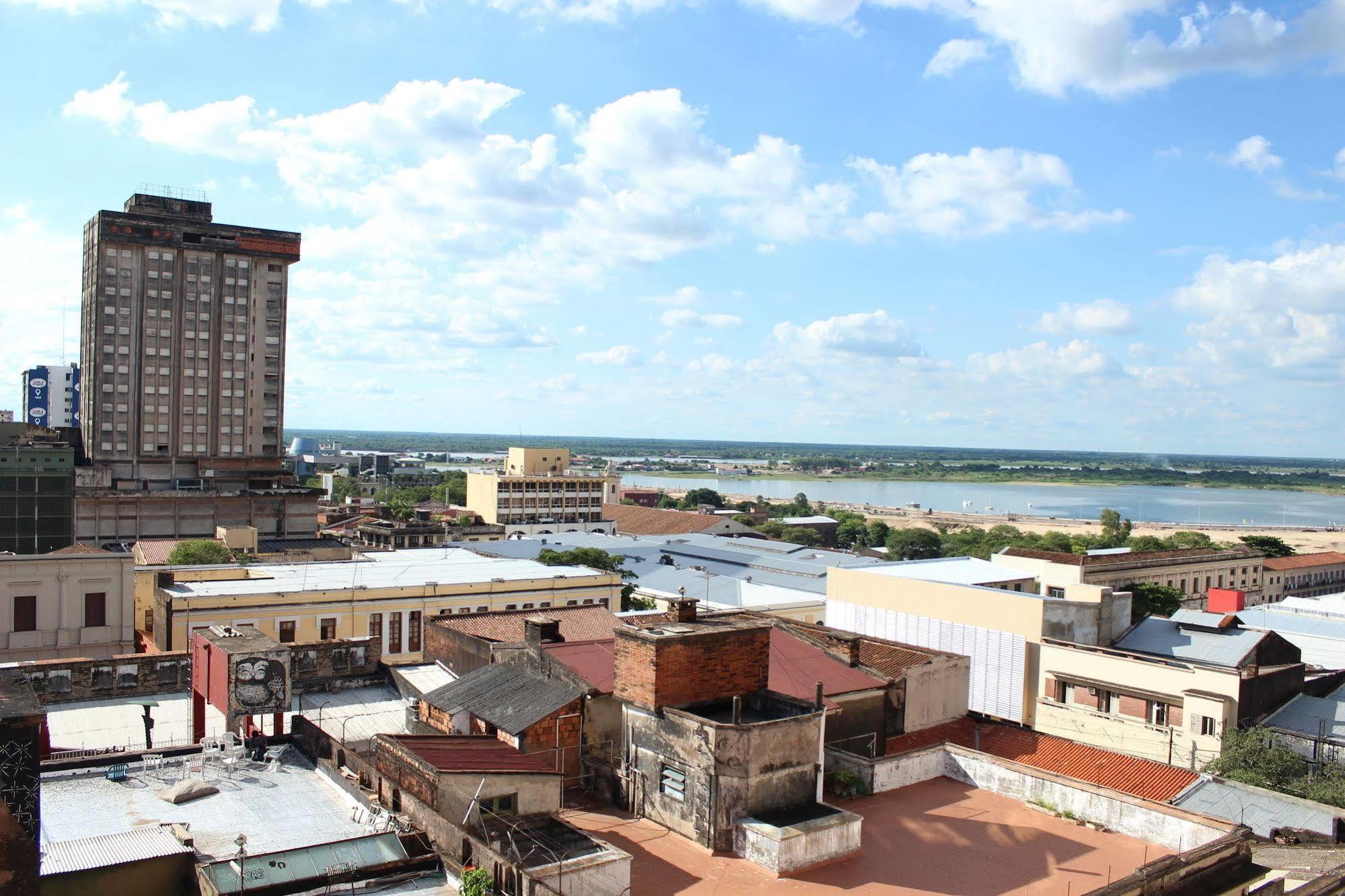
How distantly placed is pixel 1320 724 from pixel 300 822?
1242 inches

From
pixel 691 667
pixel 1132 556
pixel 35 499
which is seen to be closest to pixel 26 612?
pixel 691 667

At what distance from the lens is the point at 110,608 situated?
3312cm

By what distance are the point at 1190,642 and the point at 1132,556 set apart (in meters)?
34.3

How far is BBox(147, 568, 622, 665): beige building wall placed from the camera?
37688 millimetres

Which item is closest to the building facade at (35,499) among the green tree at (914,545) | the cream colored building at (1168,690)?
the cream colored building at (1168,690)

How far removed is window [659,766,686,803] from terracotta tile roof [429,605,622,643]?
41.2 feet

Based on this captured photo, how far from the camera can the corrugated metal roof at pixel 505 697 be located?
59.3 ft

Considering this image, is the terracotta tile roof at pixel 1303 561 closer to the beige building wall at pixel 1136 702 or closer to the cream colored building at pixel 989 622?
the cream colored building at pixel 989 622

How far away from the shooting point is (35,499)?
184 ft

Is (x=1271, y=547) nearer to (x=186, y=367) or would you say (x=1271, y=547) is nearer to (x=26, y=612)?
(x=26, y=612)

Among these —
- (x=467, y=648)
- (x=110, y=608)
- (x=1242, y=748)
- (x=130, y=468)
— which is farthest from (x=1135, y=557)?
(x=130, y=468)

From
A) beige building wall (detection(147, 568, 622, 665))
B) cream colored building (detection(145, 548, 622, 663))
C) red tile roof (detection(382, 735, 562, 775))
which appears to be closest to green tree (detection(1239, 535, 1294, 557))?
cream colored building (detection(145, 548, 622, 663))

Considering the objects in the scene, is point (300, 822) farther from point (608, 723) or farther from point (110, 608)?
point (110, 608)

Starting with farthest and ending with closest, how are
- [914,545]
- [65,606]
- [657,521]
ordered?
1. [657,521]
2. [914,545]
3. [65,606]
